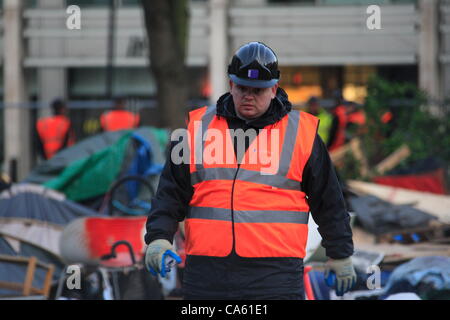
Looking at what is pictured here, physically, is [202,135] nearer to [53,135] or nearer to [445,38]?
[53,135]

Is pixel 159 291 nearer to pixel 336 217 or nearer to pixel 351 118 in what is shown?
pixel 336 217

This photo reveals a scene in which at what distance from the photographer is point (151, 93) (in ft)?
66.7

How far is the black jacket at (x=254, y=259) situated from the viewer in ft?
12.4

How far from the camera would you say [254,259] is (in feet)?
12.4

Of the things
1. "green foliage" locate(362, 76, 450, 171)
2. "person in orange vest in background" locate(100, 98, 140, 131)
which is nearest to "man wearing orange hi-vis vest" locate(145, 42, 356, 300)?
"green foliage" locate(362, 76, 450, 171)

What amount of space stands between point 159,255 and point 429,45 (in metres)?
15.9

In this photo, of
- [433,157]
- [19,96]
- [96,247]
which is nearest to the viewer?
[96,247]

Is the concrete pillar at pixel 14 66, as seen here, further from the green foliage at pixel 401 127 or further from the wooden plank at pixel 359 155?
the wooden plank at pixel 359 155

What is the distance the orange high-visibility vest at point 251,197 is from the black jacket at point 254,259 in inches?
1.7

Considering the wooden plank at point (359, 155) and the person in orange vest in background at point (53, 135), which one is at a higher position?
the person in orange vest in background at point (53, 135)

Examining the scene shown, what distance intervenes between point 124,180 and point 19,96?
40.7 ft

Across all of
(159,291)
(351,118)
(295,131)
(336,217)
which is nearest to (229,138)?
(295,131)

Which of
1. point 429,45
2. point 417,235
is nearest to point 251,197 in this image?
point 417,235

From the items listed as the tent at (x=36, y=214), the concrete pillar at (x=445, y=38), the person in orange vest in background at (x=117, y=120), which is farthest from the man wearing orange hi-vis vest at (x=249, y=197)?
the concrete pillar at (x=445, y=38)
